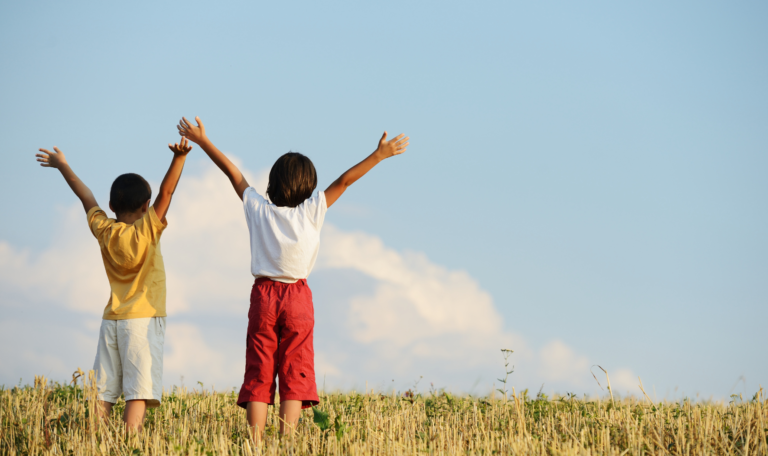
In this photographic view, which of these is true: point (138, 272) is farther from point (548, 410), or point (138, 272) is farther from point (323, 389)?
point (548, 410)

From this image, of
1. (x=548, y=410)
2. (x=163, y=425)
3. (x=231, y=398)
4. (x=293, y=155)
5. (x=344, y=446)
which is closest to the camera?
(x=344, y=446)

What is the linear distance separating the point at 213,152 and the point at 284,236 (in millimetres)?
1149

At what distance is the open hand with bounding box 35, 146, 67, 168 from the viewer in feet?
20.5

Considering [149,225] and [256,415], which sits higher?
[149,225]

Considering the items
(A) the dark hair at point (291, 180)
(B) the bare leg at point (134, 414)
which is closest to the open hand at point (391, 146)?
(A) the dark hair at point (291, 180)

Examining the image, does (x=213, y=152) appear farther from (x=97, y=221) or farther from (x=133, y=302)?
(x=133, y=302)

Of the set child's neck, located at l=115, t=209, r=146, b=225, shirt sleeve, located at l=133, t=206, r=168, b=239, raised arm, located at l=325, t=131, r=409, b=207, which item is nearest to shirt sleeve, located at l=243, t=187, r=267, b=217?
raised arm, located at l=325, t=131, r=409, b=207

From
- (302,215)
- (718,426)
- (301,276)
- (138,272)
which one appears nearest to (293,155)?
(302,215)

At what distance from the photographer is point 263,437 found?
4.97 m

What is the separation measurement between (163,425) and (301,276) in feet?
8.13

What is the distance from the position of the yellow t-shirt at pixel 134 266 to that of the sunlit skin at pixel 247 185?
0.77 meters


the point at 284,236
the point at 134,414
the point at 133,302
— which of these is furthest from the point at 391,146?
the point at 134,414

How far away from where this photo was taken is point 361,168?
208 inches

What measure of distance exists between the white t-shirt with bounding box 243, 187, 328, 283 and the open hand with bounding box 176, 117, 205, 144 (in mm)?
818
